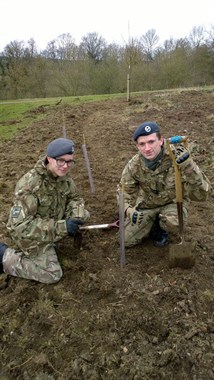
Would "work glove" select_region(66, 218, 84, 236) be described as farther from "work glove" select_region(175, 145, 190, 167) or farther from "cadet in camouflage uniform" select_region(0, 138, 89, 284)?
"work glove" select_region(175, 145, 190, 167)

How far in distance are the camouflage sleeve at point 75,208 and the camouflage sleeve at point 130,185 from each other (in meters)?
0.50

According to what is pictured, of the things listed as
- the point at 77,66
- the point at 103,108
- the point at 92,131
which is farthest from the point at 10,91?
the point at 92,131

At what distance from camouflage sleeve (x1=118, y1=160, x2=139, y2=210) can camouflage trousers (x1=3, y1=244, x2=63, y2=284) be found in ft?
3.42

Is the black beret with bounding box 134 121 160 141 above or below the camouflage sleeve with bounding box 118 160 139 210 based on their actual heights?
above

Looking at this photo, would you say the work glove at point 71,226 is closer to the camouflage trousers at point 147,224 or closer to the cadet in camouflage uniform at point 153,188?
the cadet in camouflage uniform at point 153,188

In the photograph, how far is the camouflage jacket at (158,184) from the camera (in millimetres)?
3158

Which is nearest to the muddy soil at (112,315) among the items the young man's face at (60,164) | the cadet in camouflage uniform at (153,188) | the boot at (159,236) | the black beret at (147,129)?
the boot at (159,236)

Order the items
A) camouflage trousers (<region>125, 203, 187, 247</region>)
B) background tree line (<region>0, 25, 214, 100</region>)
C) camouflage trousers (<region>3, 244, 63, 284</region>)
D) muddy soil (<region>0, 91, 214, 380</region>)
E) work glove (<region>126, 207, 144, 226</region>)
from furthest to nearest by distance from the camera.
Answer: background tree line (<region>0, 25, 214, 100</region>) < camouflage trousers (<region>125, 203, 187, 247</region>) < work glove (<region>126, 207, 144, 226</region>) < camouflage trousers (<region>3, 244, 63, 284</region>) < muddy soil (<region>0, 91, 214, 380</region>)

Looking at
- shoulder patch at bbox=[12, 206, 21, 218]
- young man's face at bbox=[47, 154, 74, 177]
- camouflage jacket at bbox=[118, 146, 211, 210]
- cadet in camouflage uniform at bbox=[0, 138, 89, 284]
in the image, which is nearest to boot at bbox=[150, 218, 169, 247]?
camouflage jacket at bbox=[118, 146, 211, 210]

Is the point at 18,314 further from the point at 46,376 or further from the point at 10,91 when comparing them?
the point at 10,91

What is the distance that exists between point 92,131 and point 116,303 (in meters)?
7.28

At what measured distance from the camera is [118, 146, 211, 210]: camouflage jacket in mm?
3158

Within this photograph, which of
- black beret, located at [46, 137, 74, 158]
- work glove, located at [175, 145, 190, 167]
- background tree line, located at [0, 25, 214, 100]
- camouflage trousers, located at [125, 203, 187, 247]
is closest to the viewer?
work glove, located at [175, 145, 190, 167]

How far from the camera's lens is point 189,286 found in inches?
114
